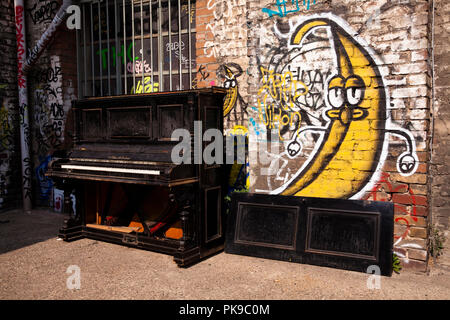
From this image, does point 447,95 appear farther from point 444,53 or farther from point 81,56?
point 81,56

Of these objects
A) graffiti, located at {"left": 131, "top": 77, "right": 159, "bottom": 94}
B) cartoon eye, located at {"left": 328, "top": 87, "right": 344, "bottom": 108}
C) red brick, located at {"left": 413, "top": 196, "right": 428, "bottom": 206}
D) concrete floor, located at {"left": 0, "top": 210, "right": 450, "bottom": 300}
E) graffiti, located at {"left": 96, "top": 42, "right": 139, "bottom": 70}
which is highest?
graffiti, located at {"left": 96, "top": 42, "right": 139, "bottom": 70}


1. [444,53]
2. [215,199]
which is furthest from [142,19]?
[444,53]

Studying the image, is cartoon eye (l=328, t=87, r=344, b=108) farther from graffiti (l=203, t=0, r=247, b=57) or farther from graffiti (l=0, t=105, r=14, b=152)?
graffiti (l=0, t=105, r=14, b=152)

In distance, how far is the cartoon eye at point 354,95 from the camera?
3.94 metres

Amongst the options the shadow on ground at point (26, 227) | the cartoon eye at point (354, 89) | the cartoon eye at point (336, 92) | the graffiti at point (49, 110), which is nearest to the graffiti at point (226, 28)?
the cartoon eye at point (336, 92)

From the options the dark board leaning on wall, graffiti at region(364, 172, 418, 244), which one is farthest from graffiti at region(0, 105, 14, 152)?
graffiti at region(364, 172, 418, 244)

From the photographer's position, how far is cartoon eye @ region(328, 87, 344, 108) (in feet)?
13.3

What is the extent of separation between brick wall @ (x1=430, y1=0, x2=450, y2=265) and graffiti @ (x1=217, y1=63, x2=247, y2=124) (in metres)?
2.10

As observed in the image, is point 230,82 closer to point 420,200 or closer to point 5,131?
point 420,200

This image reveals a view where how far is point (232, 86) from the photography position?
4875mm

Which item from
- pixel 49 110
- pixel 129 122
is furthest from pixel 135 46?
pixel 49 110

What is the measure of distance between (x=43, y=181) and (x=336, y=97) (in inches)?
203

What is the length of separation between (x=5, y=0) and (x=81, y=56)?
1656 millimetres

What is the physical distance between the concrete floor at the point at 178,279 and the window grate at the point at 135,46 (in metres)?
2.48
